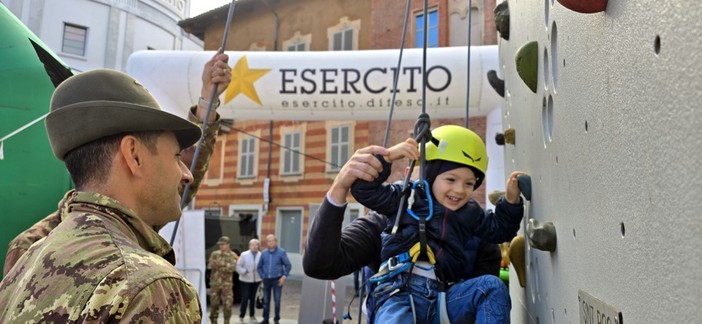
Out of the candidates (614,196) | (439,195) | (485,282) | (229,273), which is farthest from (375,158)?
(229,273)

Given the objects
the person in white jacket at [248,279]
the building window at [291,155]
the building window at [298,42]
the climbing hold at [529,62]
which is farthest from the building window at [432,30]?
the climbing hold at [529,62]

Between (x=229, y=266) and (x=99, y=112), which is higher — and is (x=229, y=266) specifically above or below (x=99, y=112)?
below

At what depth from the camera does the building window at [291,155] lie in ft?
53.6

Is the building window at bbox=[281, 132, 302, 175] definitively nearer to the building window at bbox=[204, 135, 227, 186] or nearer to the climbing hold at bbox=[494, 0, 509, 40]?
the building window at bbox=[204, 135, 227, 186]

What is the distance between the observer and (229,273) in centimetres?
880

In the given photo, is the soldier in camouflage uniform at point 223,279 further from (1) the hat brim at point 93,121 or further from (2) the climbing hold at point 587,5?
(2) the climbing hold at point 587,5

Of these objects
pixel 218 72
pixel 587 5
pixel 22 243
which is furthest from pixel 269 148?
pixel 587 5

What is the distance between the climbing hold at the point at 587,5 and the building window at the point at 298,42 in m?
15.8

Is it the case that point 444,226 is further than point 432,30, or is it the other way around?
point 432,30

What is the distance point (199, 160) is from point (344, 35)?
534 inches

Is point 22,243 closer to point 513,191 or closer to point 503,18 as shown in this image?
point 513,191

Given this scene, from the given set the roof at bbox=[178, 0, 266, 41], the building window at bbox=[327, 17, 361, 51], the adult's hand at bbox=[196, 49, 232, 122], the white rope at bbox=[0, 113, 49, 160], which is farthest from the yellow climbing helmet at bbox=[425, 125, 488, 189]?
the roof at bbox=[178, 0, 266, 41]

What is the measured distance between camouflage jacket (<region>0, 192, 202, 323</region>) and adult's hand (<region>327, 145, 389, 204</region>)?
74cm

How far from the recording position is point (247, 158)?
17484 mm
